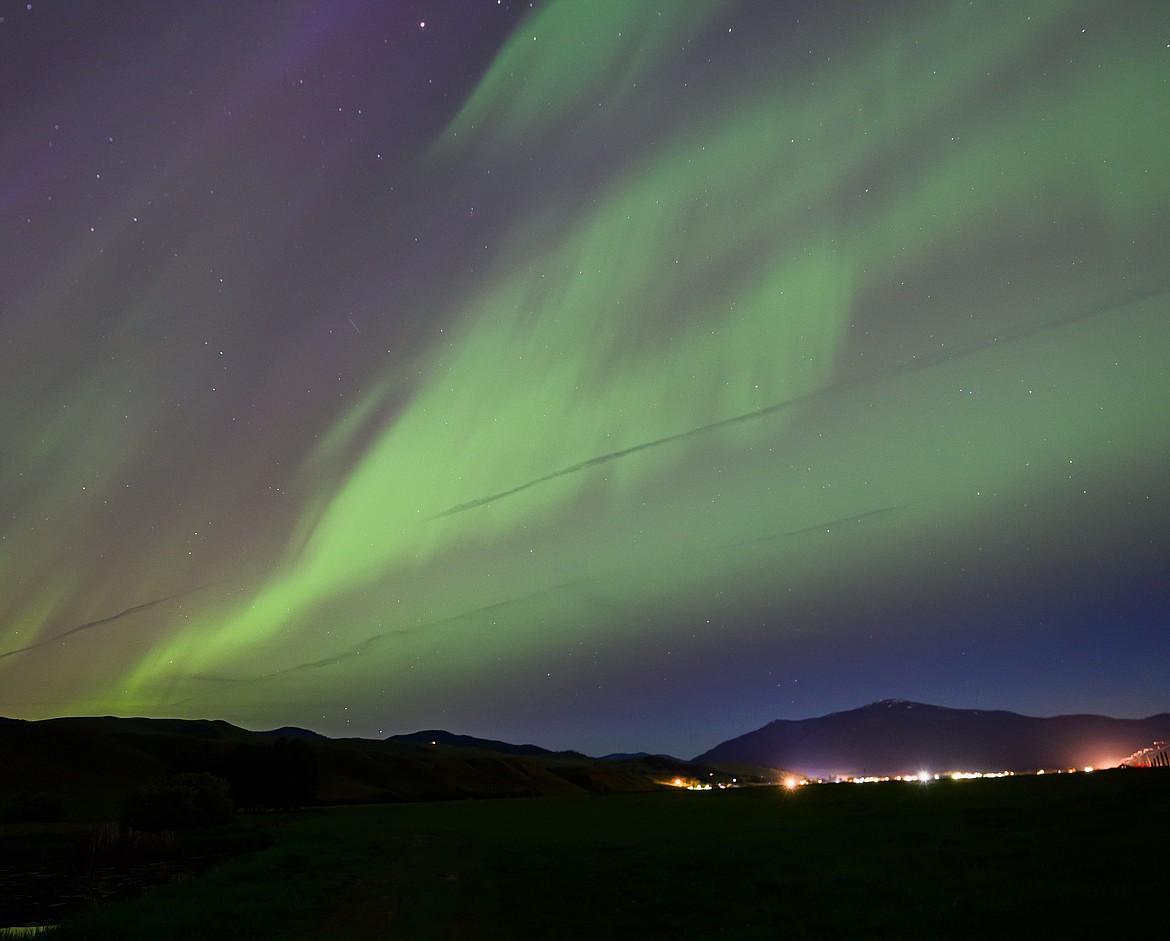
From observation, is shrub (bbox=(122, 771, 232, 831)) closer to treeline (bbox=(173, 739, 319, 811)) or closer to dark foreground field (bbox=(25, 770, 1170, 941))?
treeline (bbox=(173, 739, 319, 811))

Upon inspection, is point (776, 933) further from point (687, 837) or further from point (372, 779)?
point (372, 779)

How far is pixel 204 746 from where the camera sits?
120938mm

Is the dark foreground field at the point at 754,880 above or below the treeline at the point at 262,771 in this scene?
below

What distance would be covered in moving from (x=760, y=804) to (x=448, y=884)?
4201cm

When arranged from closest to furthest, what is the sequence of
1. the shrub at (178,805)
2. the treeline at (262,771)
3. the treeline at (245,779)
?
the shrub at (178,805) → the treeline at (245,779) → the treeline at (262,771)

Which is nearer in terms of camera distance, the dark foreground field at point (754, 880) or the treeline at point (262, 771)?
the dark foreground field at point (754, 880)

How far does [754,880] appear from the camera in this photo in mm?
33344

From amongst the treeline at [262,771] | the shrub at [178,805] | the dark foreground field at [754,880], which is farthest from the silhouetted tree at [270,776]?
the dark foreground field at [754,880]

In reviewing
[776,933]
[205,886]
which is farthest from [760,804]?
[776,933]

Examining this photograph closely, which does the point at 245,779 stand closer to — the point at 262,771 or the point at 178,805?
the point at 262,771

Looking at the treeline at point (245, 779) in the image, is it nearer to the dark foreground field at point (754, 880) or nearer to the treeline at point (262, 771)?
the treeline at point (262, 771)

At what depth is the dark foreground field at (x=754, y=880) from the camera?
23953 mm

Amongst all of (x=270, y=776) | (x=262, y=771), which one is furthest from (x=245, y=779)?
(x=270, y=776)

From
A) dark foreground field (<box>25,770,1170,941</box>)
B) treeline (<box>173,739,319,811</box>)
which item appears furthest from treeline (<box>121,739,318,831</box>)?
dark foreground field (<box>25,770,1170,941</box>)
